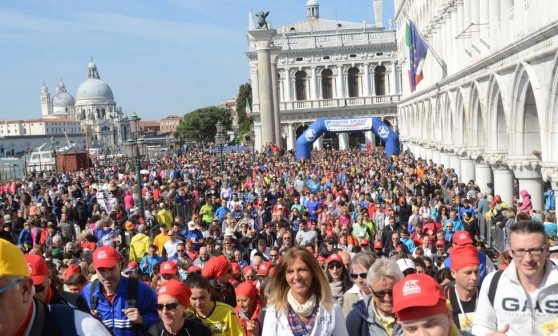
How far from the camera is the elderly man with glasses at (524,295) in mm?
4445

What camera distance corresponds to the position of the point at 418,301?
10.3 feet

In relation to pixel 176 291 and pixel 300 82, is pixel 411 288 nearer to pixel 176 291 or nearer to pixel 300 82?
pixel 176 291

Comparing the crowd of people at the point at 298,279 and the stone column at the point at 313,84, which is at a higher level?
the stone column at the point at 313,84

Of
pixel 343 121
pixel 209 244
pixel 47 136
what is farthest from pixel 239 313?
pixel 47 136

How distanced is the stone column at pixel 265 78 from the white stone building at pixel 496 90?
1006 centimetres

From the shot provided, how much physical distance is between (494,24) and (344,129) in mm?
21677

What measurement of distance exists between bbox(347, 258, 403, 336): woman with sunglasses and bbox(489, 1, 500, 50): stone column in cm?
1610

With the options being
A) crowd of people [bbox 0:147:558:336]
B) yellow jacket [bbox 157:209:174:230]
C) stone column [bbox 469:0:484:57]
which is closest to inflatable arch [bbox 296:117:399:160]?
stone column [bbox 469:0:484:57]

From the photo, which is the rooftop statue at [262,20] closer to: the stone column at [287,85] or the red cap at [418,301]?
the stone column at [287,85]

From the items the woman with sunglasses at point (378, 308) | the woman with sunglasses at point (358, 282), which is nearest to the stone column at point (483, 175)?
the woman with sunglasses at point (358, 282)

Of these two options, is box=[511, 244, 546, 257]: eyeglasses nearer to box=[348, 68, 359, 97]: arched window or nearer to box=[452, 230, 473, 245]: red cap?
box=[452, 230, 473, 245]: red cap

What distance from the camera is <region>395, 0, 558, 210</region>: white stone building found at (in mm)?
15156

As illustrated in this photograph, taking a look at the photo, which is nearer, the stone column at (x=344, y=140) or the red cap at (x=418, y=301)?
the red cap at (x=418, y=301)

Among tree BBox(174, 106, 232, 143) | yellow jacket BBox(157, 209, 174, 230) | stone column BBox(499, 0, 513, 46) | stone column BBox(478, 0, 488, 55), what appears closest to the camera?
yellow jacket BBox(157, 209, 174, 230)
